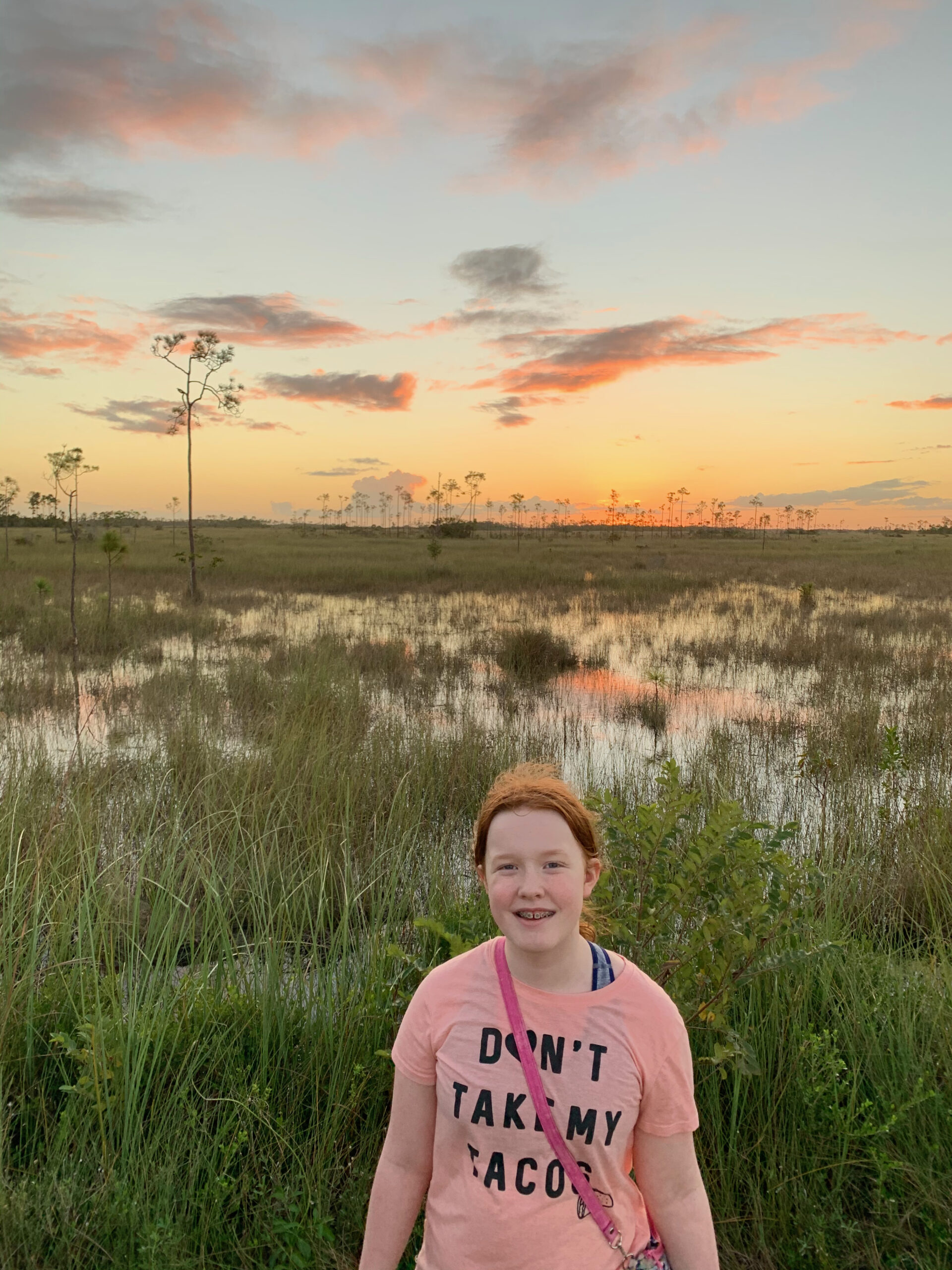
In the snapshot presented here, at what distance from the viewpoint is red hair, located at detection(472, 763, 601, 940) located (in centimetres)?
163

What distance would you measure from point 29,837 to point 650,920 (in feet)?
13.4

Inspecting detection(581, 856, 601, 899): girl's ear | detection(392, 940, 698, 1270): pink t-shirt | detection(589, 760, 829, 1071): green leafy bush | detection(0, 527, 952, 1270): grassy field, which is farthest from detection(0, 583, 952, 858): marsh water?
detection(392, 940, 698, 1270): pink t-shirt

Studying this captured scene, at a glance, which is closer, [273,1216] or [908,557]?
[273,1216]

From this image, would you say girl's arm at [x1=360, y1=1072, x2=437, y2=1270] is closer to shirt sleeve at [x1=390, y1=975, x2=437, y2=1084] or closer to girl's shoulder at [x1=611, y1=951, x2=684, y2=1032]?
shirt sleeve at [x1=390, y1=975, x2=437, y2=1084]

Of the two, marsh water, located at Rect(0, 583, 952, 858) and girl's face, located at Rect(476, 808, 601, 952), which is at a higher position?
girl's face, located at Rect(476, 808, 601, 952)

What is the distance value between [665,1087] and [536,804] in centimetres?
61

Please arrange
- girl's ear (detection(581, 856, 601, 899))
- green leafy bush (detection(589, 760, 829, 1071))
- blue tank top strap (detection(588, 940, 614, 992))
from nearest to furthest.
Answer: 1. blue tank top strap (detection(588, 940, 614, 992))
2. girl's ear (detection(581, 856, 601, 899))
3. green leafy bush (detection(589, 760, 829, 1071))

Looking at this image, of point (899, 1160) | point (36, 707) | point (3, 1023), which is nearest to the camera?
point (899, 1160)

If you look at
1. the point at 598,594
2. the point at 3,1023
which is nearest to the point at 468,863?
the point at 3,1023

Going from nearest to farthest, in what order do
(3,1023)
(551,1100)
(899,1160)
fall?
1. (551,1100)
2. (899,1160)
3. (3,1023)

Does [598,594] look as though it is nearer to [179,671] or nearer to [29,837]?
[179,671]

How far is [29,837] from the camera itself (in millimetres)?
4996

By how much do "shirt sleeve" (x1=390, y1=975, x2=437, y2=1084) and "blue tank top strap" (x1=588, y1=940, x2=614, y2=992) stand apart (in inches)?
14.0

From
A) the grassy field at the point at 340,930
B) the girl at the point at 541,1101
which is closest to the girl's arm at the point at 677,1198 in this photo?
the girl at the point at 541,1101
